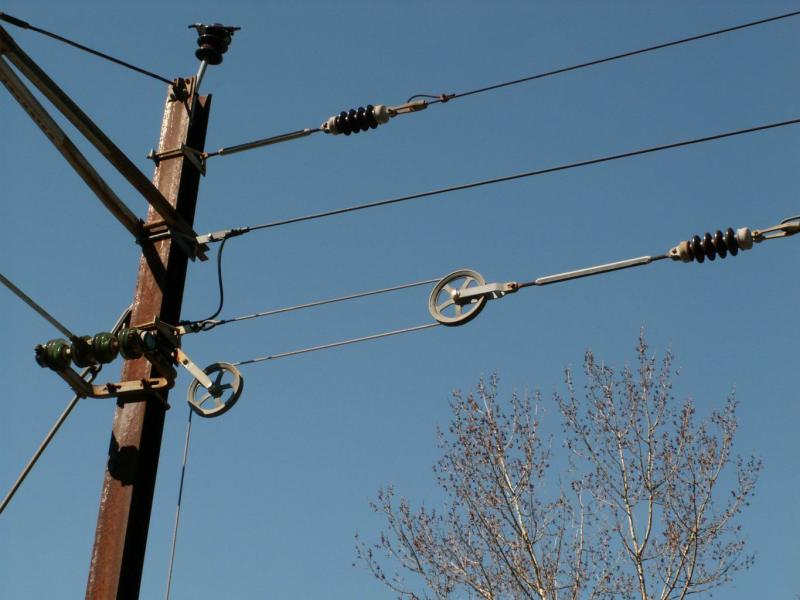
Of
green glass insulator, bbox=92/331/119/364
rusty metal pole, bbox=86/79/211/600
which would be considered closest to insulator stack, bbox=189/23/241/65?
rusty metal pole, bbox=86/79/211/600

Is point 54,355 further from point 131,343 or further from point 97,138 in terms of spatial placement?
point 97,138

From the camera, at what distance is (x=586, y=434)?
15164 millimetres

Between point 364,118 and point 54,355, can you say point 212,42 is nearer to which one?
point 364,118

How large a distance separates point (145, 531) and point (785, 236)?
351 centimetres

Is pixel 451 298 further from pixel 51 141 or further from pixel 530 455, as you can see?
pixel 530 455

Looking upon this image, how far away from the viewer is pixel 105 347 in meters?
6.28

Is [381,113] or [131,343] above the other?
[381,113]

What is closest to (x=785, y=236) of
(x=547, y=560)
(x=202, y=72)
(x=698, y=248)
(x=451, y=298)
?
(x=698, y=248)

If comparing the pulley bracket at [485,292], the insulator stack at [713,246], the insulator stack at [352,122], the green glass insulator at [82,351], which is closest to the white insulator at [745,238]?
the insulator stack at [713,246]

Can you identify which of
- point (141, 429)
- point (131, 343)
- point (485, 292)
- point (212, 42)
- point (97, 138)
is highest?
point (212, 42)

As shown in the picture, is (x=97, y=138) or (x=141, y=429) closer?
(x=141, y=429)

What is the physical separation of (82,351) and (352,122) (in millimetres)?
2321

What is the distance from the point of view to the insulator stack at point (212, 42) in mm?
7656

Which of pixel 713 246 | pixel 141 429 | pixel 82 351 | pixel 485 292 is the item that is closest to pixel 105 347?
pixel 82 351
